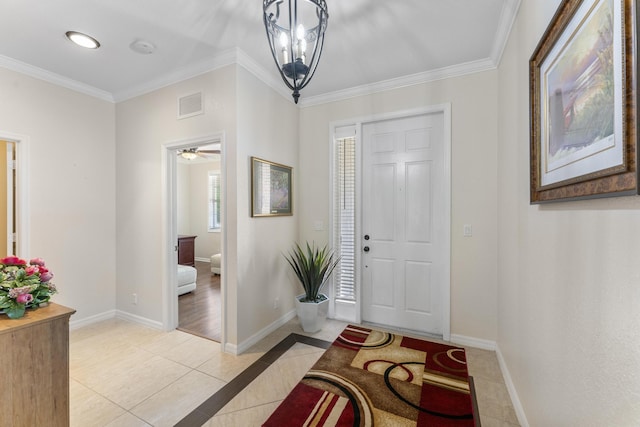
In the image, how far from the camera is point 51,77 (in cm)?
284

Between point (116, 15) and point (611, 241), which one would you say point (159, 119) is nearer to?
point (116, 15)

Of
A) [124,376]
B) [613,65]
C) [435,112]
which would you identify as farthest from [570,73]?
[124,376]

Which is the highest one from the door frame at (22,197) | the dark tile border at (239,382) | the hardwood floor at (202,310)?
the door frame at (22,197)

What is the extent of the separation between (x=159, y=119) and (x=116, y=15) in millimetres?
1099

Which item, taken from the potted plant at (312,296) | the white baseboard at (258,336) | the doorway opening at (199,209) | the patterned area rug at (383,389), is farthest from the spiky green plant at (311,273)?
the doorway opening at (199,209)

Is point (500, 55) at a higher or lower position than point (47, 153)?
higher

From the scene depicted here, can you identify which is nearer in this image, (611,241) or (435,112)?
(611,241)

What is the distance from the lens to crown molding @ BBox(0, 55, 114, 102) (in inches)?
101

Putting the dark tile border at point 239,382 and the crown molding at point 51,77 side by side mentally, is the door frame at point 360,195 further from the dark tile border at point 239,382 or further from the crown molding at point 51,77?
the crown molding at point 51,77

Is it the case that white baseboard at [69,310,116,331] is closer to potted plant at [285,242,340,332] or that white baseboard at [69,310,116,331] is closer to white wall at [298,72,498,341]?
potted plant at [285,242,340,332]

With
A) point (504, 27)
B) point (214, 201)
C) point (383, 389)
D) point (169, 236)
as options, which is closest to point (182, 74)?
point (169, 236)

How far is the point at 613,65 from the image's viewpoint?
80cm

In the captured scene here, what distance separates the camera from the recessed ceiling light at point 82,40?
221 cm

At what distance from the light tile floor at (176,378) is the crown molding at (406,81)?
2572 mm
